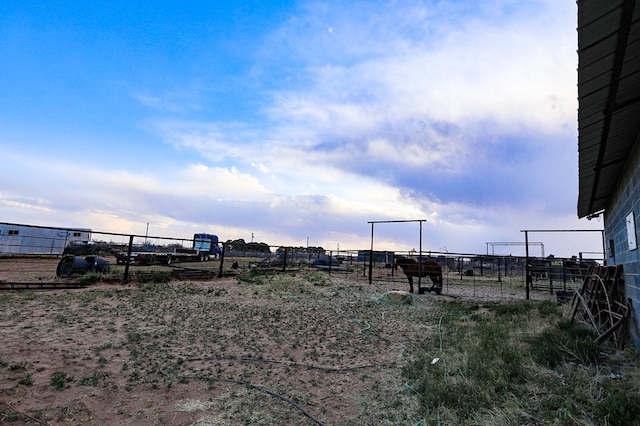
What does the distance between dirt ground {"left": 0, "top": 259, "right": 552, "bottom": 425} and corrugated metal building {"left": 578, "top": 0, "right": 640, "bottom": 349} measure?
138 inches

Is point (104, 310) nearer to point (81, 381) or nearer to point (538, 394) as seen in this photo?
point (81, 381)

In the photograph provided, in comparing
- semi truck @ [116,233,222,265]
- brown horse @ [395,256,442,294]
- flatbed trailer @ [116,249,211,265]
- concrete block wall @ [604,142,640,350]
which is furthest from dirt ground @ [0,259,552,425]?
flatbed trailer @ [116,249,211,265]

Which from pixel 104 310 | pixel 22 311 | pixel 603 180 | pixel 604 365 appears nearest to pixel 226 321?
pixel 104 310

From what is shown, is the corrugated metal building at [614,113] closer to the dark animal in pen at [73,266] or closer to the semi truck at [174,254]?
the semi truck at [174,254]

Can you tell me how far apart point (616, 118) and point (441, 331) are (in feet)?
16.4

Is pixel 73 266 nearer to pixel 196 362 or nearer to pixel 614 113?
pixel 196 362

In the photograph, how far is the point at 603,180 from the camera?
19.5 ft

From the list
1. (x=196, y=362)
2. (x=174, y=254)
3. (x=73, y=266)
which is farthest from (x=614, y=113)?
(x=174, y=254)

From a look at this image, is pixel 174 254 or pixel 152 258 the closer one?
pixel 152 258

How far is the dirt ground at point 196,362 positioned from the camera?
331 centimetres

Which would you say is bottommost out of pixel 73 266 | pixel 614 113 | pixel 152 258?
pixel 73 266

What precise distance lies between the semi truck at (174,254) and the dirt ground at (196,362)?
22.7 ft

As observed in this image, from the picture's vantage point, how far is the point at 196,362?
15.3 ft

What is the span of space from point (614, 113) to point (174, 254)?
29.4 meters
